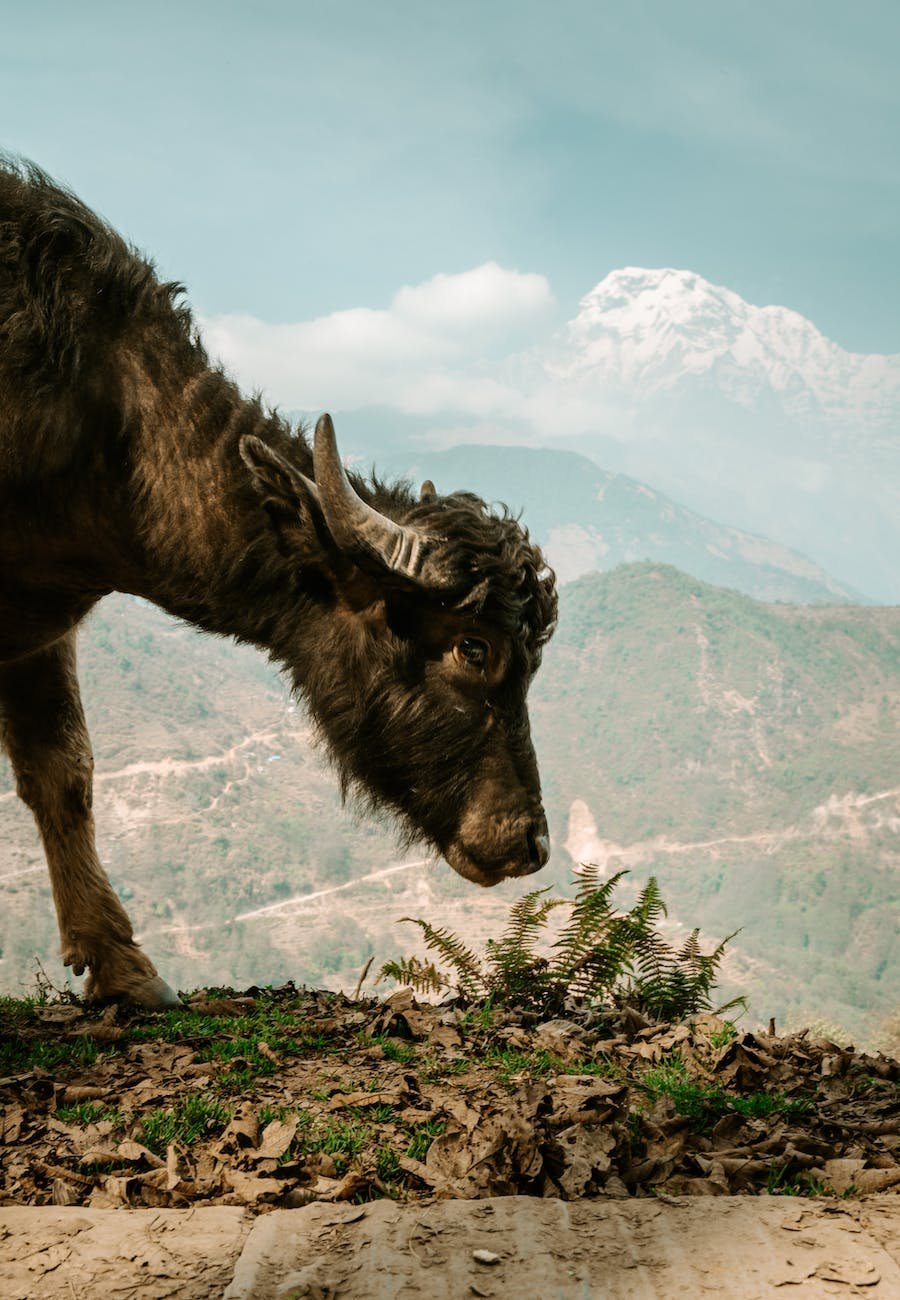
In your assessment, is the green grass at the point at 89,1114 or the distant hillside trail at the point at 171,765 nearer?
the green grass at the point at 89,1114

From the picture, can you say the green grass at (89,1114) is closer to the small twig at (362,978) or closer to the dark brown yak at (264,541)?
the dark brown yak at (264,541)

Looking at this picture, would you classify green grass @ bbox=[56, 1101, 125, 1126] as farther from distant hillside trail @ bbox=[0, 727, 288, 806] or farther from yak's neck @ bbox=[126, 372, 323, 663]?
distant hillside trail @ bbox=[0, 727, 288, 806]

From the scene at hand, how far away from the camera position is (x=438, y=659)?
4.57 metres

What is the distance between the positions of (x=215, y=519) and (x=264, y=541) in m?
0.26

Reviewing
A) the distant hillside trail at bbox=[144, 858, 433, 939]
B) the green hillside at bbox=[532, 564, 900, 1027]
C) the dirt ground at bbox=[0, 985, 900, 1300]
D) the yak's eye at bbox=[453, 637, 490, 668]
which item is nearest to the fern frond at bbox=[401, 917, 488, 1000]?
the dirt ground at bbox=[0, 985, 900, 1300]

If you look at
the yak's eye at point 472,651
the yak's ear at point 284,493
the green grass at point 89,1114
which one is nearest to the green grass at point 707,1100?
the yak's eye at point 472,651

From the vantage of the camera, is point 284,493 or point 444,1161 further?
point 284,493

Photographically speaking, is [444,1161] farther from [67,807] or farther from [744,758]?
[744,758]

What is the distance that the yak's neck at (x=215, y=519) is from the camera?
467 cm

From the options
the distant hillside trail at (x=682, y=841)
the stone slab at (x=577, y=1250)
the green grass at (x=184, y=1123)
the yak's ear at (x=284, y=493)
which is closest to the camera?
the stone slab at (x=577, y=1250)

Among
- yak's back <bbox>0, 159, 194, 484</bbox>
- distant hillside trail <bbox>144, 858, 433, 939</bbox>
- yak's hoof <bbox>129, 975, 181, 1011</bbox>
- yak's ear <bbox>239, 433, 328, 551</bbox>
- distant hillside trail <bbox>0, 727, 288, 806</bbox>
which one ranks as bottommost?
distant hillside trail <bbox>144, 858, 433, 939</bbox>

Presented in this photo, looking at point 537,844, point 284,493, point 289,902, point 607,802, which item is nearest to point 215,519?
point 284,493

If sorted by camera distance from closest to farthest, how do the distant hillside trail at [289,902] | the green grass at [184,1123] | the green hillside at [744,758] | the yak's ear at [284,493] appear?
the green grass at [184,1123], the yak's ear at [284,493], the distant hillside trail at [289,902], the green hillside at [744,758]

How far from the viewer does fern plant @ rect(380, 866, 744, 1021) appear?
18.2 feet
